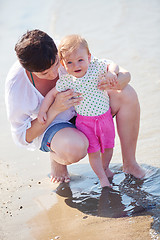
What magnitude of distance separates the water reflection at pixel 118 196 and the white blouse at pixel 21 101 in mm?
477

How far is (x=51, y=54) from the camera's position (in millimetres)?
2820

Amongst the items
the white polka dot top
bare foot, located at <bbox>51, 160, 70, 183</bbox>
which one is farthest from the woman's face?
bare foot, located at <bbox>51, 160, 70, 183</bbox>

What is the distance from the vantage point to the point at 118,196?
2.91 metres

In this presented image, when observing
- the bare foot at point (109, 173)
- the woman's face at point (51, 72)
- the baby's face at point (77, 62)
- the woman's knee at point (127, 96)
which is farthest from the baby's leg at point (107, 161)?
the woman's face at point (51, 72)

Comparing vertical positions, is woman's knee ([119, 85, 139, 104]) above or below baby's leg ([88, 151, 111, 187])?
above

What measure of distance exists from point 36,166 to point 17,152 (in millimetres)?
386

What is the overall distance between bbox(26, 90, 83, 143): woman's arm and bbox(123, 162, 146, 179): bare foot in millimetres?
641

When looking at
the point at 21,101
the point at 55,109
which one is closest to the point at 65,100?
the point at 55,109

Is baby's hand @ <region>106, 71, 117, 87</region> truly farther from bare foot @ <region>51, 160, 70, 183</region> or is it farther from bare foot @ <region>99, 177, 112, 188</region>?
bare foot @ <region>51, 160, 70, 183</region>

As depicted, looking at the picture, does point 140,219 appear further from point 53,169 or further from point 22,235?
point 53,169

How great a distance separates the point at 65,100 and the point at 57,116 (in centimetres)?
27

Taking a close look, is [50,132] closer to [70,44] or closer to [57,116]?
[57,116]

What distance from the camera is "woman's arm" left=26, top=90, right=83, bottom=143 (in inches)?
121

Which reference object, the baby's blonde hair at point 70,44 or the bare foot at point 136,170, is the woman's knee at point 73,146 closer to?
the bare foot at point 136,170
